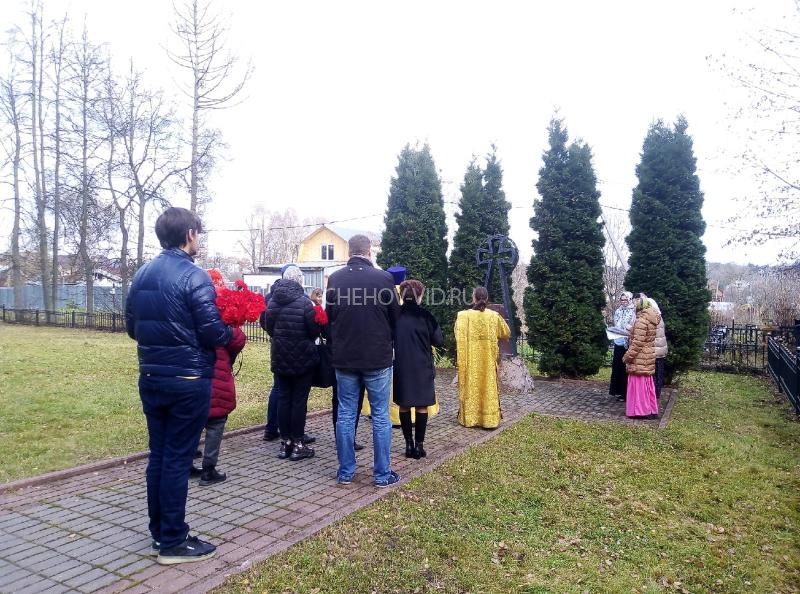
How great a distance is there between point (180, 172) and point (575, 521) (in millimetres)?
21047

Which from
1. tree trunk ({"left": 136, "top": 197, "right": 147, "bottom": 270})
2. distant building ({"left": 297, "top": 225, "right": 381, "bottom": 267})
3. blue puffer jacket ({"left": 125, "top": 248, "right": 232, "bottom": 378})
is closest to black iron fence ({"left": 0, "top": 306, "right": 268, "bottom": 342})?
tree trunk ({"left": 136, "top": 197, "right": 147, "bottom": 270})

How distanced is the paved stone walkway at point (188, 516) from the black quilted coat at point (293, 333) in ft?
3.29

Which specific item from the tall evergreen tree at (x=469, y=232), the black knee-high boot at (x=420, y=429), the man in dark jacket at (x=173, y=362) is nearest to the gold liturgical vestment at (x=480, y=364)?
the black knee-high boot at (x=420, y=429)

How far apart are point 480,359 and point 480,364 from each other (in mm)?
65

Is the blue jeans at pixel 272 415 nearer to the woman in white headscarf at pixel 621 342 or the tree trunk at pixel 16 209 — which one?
the woman in white headscarf at pixel 621 342

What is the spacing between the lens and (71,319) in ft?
86.2

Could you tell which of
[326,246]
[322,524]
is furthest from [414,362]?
[326,246]

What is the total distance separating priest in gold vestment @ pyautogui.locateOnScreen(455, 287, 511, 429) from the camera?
7.00 meters

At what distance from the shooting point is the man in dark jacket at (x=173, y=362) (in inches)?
127

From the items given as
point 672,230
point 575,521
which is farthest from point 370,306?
point 672,230

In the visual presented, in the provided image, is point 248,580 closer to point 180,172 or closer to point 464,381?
point 464,381

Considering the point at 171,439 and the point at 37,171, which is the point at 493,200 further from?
the point at 37,171

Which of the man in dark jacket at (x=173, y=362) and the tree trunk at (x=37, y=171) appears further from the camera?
the tree trunk at (x=37, y=171)

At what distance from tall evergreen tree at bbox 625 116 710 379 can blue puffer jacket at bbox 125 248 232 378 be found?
378 inches
